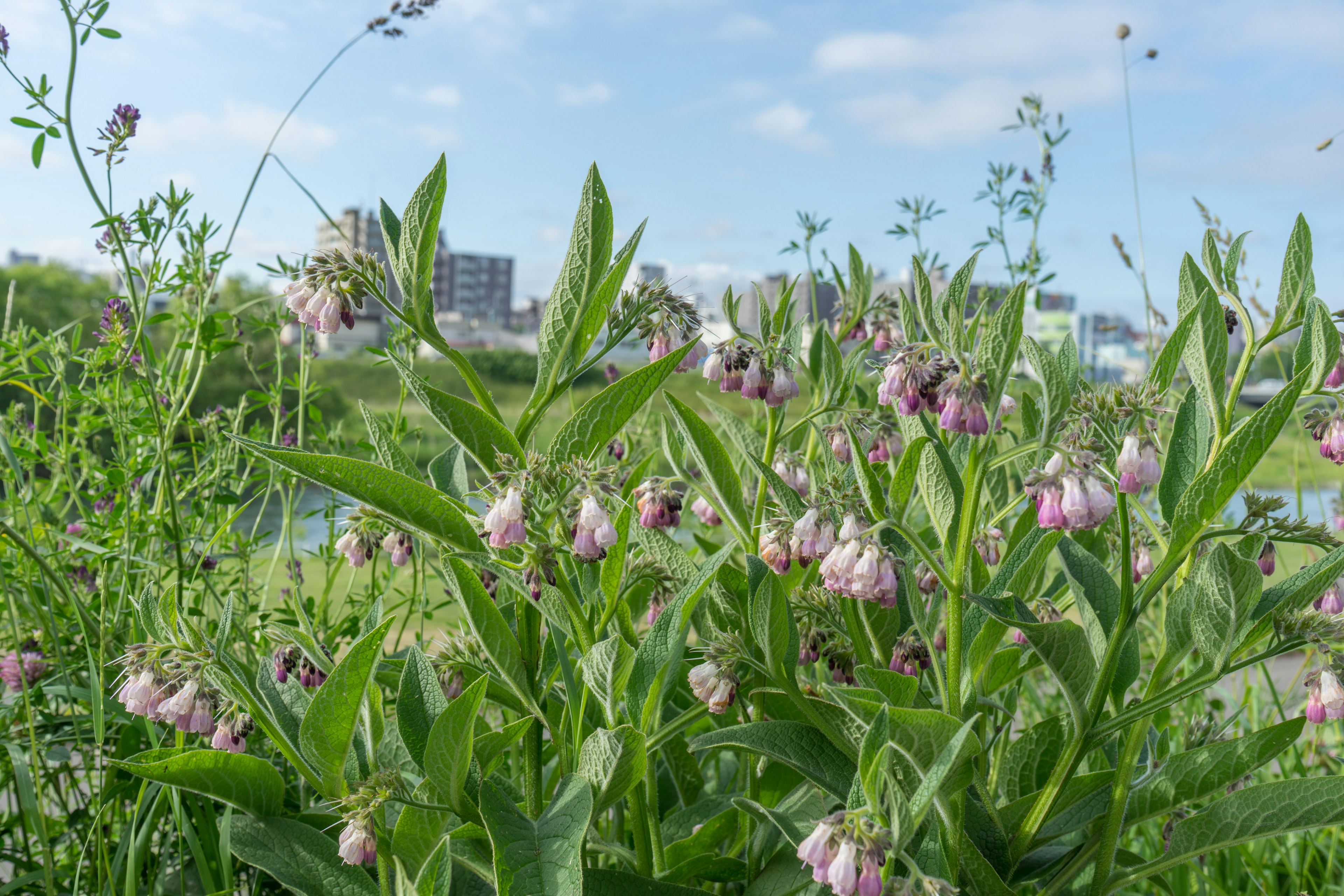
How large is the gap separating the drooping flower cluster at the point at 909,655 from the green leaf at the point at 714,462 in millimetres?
271

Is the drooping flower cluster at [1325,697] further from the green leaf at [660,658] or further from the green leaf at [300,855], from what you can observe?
the green leaf at [300,855]

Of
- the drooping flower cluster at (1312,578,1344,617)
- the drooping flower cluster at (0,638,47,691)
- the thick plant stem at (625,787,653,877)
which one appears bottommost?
the drooping flower cluster at (0,638,47,691)

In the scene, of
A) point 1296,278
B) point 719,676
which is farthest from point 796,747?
point 1296,278

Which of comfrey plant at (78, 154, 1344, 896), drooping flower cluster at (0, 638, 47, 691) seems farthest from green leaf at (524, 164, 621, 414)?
drooping flower cluster at (0, 638, 47, 691)

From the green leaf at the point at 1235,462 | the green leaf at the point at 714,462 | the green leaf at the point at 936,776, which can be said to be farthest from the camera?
the green leaf at the point at 714,462

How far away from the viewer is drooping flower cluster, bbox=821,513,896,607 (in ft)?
3.42

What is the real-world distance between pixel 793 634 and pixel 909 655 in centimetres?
18

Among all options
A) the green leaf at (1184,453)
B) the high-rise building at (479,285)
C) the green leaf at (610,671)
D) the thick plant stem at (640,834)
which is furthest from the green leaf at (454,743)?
the high-rise building at (479,285)

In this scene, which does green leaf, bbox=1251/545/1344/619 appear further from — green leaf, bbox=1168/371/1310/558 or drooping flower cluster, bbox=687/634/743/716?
drooping flower cluster, bbox=687/634/743/716

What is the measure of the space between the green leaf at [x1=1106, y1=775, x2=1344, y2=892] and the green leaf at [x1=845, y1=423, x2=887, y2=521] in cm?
54

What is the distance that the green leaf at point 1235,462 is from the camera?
37.0 inches

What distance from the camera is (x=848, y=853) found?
83 cm

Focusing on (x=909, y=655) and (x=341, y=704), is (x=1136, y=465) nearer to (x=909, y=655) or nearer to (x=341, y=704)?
(x=909, y=655)

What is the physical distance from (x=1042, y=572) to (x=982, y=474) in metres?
0.40
